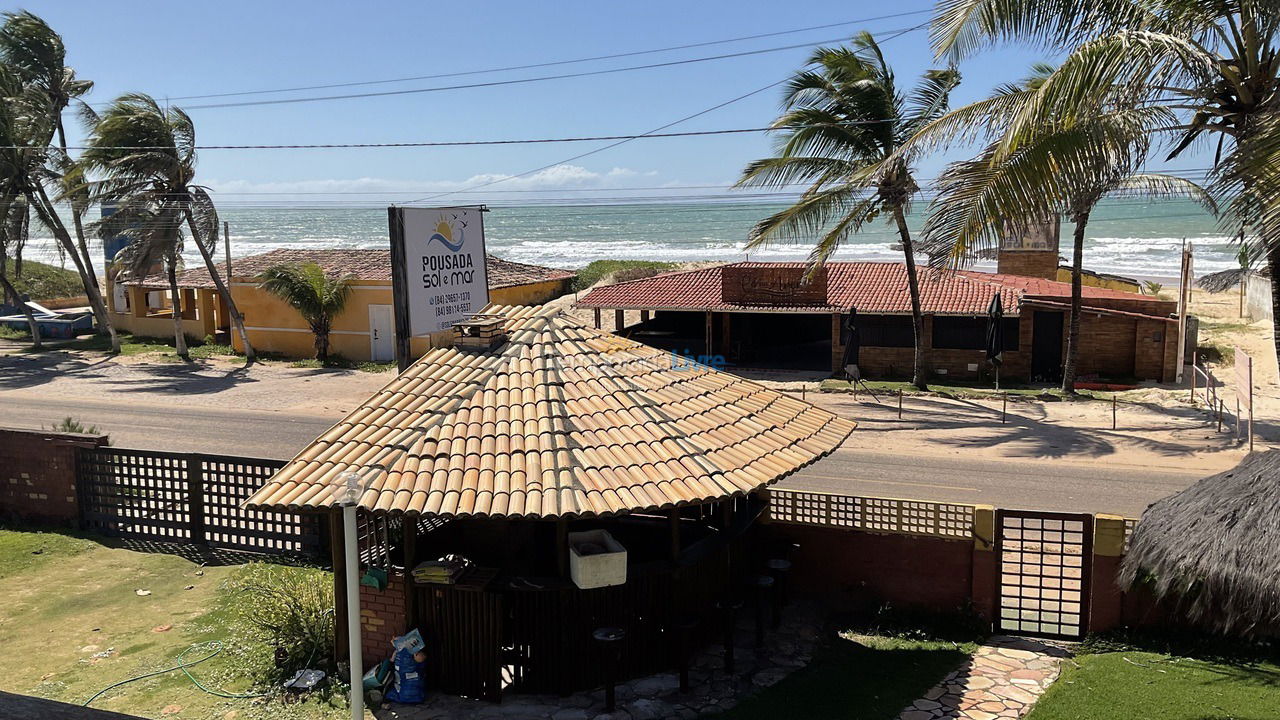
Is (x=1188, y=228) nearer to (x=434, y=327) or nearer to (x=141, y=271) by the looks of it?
(x=141, y=271)

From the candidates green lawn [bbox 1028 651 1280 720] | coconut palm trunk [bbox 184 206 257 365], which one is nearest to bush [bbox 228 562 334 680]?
green lawn [bbox 1028 651 1280 720]

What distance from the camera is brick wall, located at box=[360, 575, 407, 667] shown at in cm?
920

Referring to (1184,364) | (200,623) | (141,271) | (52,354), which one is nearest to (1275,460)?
(200,623)

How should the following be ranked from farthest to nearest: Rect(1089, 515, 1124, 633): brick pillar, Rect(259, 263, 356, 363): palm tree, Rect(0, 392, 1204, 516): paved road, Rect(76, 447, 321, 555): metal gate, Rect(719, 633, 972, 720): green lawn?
Rect(259, 263, 356, 363): palm tree < Rect(0, 392, 1204, 516): paved road < Rect(76, 447, 321, 555): metal gate < Rect(1089, 515, 1124, 633): brick pillar < Rect(719, 633, 972, 720): green lawn

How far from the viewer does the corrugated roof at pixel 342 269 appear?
33.9 m

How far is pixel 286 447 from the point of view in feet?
65.8

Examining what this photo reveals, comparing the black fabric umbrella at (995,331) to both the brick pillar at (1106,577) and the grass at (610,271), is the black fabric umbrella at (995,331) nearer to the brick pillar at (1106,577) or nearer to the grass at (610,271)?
the brick pillar at (1106,577)

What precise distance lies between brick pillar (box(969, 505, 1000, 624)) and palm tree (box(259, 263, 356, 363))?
1013 inches

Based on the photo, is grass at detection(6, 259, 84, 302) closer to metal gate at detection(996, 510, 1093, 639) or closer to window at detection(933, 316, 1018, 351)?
window at detection(933, 316, 1018, 351)

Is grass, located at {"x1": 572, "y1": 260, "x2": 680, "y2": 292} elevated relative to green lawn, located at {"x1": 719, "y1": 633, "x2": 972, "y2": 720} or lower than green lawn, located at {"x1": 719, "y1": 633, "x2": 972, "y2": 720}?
elevated

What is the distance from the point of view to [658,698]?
8.85 metres

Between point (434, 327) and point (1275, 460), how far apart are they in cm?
941

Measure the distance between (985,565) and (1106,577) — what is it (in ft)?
3.77

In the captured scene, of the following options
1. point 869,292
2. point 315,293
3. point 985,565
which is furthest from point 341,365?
point 985,565
